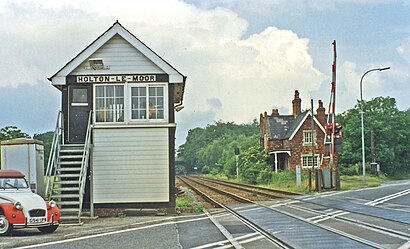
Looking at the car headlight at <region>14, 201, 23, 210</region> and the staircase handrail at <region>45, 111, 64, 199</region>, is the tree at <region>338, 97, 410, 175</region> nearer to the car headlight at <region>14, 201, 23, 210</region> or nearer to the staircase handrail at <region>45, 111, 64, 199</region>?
the staircase handrail at <region>45, 111, 64, 199</region>

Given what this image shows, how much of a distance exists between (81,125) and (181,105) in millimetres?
7282

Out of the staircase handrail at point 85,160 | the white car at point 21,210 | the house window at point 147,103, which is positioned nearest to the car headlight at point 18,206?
the white car at point 21,210

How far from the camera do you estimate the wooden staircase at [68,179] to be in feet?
65.6

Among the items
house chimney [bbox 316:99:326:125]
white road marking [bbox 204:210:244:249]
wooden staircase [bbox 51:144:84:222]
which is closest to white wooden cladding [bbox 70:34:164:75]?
wooden staircase [bbox 51:144:84:222]

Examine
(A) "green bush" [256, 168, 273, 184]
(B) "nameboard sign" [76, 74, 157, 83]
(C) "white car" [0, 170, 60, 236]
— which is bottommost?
(A) "green bush" [256, 168, 273, 184]

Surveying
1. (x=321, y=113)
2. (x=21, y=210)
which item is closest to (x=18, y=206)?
(x=21, y=210)

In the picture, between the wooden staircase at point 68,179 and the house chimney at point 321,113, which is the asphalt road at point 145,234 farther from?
the house chimney at point 321,113

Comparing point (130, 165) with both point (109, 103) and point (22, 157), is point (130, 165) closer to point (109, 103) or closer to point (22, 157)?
point (109, 103)

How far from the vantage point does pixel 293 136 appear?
60938 millimetres

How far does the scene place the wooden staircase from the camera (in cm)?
1998

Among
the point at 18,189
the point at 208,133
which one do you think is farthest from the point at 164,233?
the point at 208,133

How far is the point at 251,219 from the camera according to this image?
19094 mm

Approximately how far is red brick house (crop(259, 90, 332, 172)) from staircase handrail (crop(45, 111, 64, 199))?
39619 millimetres

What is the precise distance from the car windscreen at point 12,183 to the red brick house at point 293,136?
44.2 meters
